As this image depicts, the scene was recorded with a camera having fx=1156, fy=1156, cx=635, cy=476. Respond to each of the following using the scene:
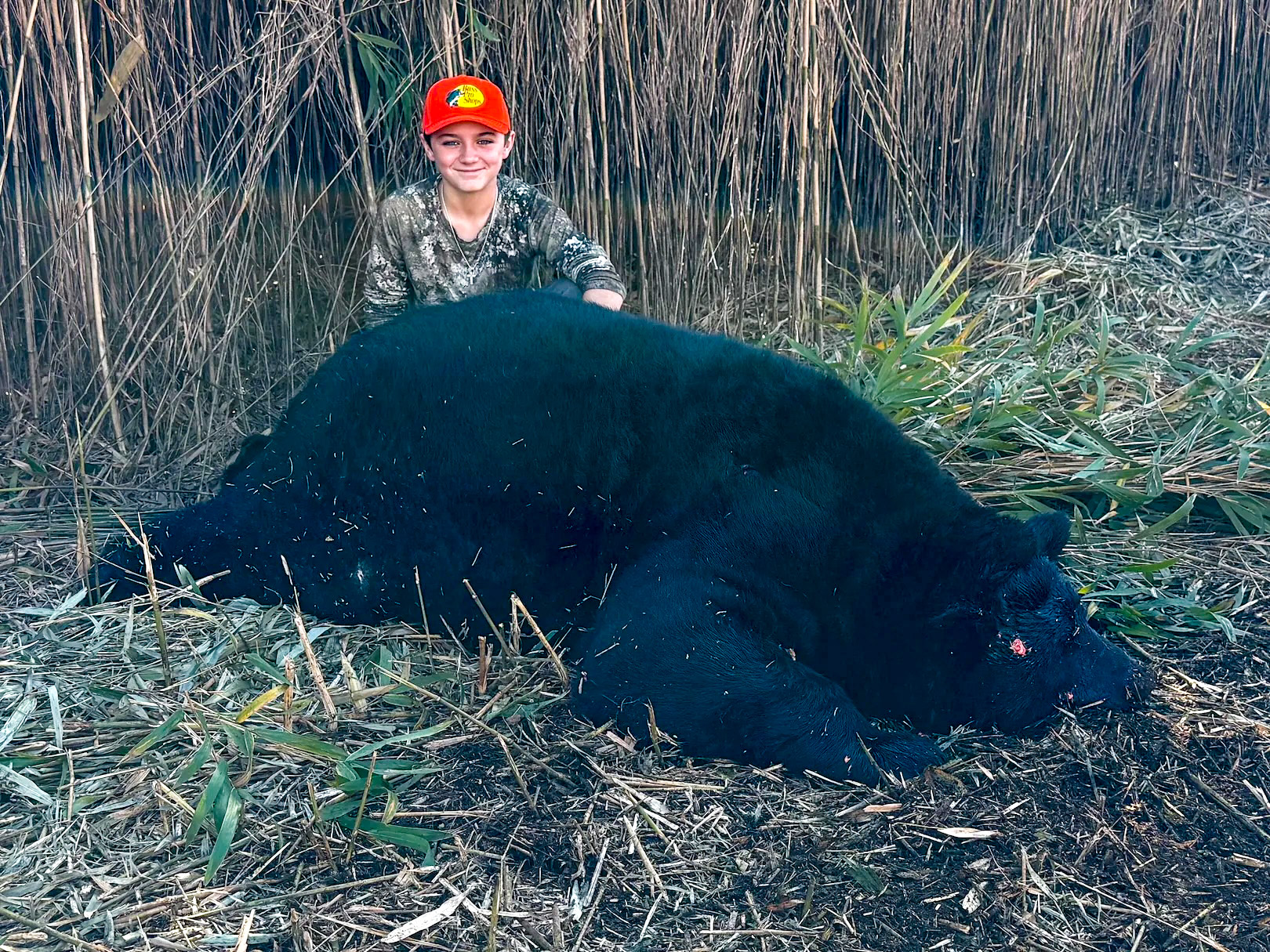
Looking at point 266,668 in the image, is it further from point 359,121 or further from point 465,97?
point 359,121

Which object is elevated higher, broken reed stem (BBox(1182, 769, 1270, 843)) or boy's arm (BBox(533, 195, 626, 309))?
boy's arm (BBox(533, 195, 626, 309))

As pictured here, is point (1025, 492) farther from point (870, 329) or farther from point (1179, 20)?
point (1179, 20)

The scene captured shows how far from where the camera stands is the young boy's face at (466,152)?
4.01 m

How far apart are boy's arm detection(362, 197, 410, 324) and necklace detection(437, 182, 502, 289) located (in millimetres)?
178

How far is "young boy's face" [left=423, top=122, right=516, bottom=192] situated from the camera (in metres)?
4.01

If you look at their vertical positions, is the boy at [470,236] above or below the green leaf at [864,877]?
above

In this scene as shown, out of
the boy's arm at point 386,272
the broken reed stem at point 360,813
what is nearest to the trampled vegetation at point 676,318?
the broken reed stem at point 360,813

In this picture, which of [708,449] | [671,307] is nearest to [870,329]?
[671,307]

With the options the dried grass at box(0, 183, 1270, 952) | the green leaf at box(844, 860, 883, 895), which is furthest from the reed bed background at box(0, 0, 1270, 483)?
the green leaf at box(844, 860, 883, 895)

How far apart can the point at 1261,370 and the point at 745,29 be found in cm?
246

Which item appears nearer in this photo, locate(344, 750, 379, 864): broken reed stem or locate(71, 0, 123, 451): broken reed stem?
locate(344, 750, 379, 864): broken reed stem

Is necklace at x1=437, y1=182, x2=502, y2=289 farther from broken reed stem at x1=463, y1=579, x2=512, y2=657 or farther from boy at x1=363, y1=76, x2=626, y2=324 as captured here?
broken reed stem at x1=463, y1=579, x2=512, y2=657

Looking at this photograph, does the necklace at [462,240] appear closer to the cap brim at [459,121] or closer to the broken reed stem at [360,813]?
the cap brim at [459,121]

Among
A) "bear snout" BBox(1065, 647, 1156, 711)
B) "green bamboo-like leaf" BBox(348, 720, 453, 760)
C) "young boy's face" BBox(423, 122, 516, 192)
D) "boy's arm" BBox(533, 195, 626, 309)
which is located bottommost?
"bear snout" BBox(1065, 647, 1156, 711)
